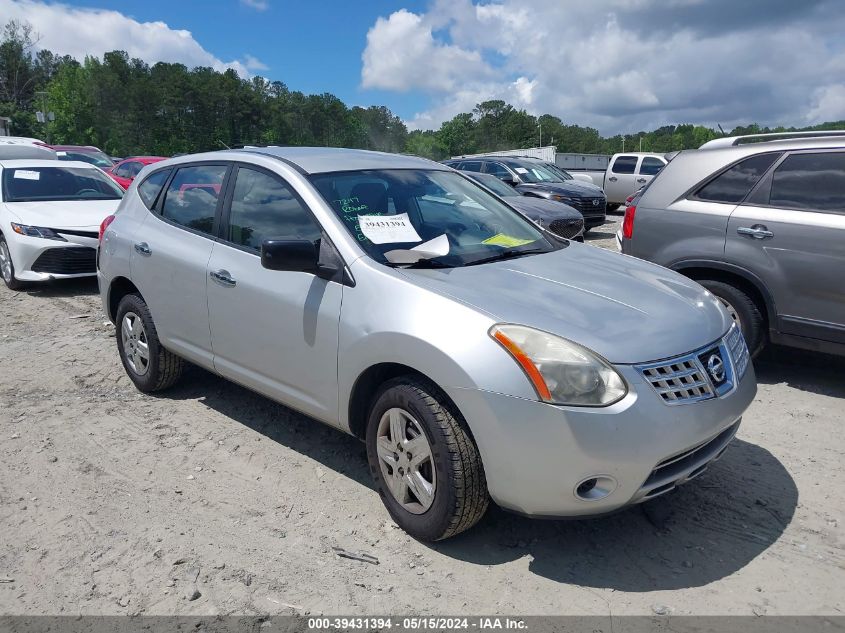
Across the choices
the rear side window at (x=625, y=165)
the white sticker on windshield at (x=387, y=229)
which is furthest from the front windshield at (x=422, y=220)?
the rear side window at (x=625, y=165)

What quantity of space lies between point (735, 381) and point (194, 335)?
10.2 ft

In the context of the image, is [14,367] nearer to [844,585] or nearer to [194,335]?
[194,335]

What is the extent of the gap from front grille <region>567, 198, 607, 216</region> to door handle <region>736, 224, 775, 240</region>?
857 centimetres

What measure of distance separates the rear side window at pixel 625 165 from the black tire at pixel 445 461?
18361mm

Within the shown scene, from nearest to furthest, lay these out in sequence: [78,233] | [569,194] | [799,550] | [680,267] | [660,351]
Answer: [660,351] < [799,550] < [680,267] < [78,233] < [569,194]

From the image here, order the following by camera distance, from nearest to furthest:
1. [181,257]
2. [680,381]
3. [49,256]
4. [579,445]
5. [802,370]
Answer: [579,445] < [680,381] < [181,257] < [802,370] < [49,256]

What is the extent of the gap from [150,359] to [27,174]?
618 centimetres

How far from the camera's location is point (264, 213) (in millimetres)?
3795

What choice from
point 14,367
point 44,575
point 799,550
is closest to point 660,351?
point 799,550

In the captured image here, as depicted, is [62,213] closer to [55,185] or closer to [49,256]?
[49,256]

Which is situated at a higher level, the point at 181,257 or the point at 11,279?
the point at 181,257

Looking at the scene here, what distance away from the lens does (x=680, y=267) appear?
5.33 metres

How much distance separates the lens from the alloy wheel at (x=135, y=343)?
4.76 m

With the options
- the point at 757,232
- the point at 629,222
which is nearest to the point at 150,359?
the point at 629,222
